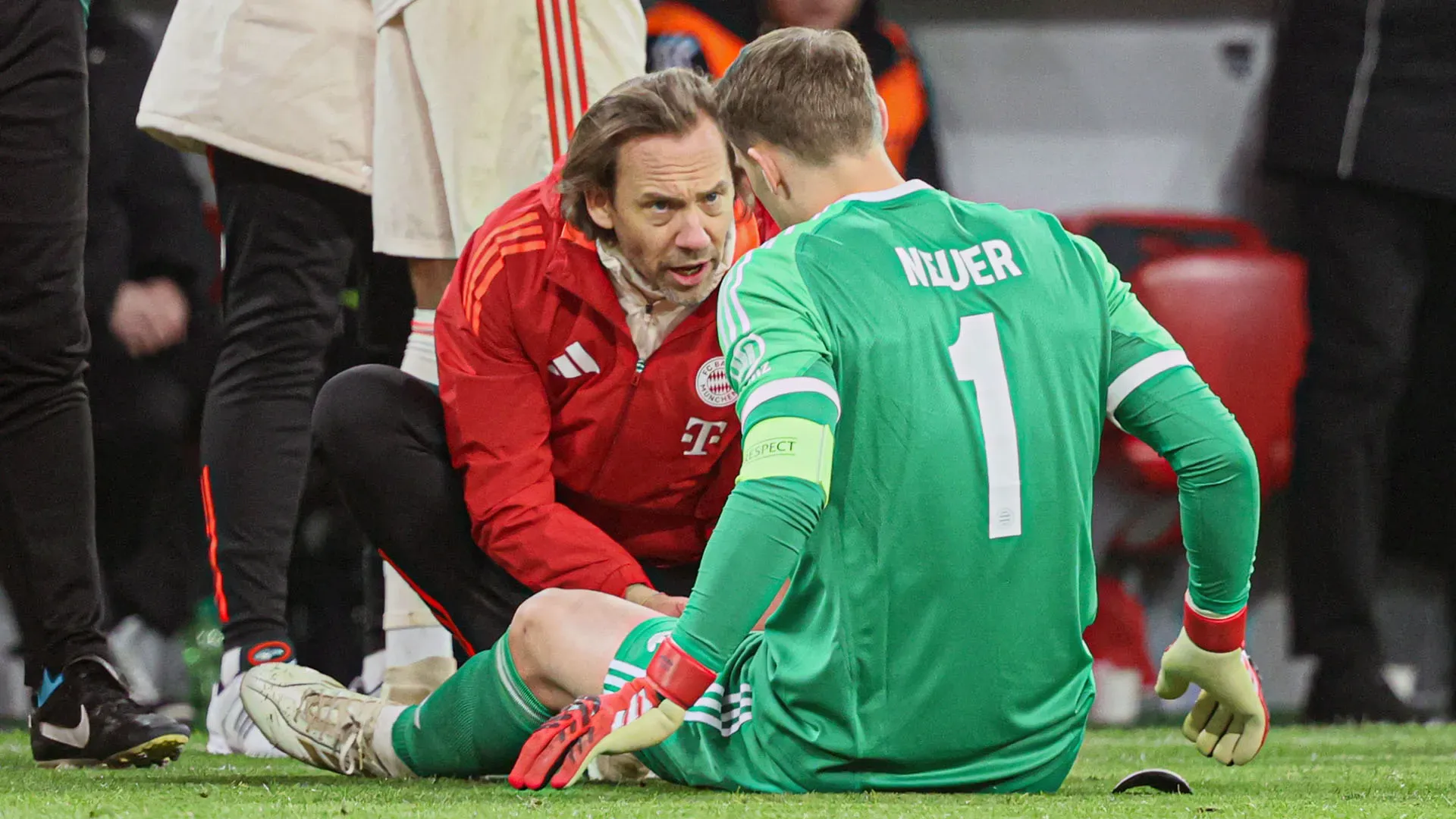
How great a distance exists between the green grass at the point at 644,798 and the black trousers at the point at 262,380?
0.97 ft

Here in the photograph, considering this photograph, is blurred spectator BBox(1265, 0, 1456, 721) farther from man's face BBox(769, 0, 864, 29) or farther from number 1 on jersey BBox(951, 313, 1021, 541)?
number 1 on jersey BBox(951, 313, 1021, 541)

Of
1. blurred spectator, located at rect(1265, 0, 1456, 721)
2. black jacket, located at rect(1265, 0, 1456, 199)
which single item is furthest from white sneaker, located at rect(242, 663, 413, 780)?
black jacket, located at rect(1265, 0, 1456, 199)

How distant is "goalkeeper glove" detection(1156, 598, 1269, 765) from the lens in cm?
183

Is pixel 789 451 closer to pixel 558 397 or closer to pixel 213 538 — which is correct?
pixel 558 397

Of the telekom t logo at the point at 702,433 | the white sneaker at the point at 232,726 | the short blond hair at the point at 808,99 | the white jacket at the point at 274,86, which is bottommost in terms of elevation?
the white sneaker at the point at 232,726

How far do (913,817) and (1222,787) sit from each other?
2.41 ft

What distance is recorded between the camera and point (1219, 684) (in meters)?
1.84

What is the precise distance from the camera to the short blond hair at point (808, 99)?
181 cm

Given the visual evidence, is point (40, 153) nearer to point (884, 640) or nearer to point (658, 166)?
point (658, 166)

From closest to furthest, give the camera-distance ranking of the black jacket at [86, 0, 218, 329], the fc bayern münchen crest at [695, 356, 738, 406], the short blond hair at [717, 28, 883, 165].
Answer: the short blond hair at [717, 28, 883, 165] → the fc bayern münchen crest at [695, 356, 738, 406] → the black jacket at [86, 0, 218, 329]

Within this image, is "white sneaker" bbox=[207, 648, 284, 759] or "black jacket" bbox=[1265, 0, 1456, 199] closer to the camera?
"white sneaker" bbox=[207, 648, 284, 759]

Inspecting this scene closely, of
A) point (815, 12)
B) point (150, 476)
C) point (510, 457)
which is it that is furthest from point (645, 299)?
point (150, 476)

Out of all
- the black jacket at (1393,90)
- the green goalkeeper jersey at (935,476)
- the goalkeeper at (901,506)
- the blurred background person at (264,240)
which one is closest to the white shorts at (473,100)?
the blurred background person at (264,240)

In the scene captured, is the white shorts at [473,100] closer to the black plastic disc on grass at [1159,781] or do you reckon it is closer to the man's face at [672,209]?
the man's face at [672,209]
